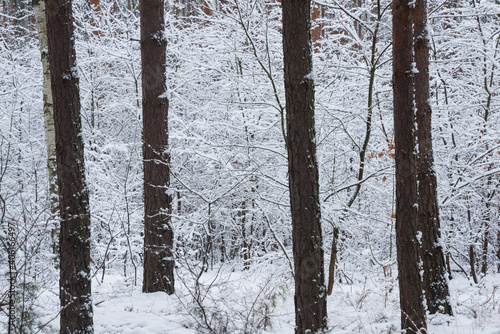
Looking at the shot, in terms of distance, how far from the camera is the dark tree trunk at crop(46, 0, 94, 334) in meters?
3.79

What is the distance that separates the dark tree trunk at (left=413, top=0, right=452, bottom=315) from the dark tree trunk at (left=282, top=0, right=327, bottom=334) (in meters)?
1.78

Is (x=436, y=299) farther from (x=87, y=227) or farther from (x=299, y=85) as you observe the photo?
(x=87, y=227)

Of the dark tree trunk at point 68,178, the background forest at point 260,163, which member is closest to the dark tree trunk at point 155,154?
the background forest at point 260,163

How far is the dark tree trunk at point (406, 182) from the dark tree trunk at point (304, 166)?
0.89m

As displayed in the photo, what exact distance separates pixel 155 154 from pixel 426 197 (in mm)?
3773

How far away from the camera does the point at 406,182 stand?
12.8ft

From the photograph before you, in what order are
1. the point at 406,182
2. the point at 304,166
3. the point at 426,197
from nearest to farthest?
the point at 304,166 → the point at 406,182 → the point at 426,197

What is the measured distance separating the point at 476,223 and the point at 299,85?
939 cm

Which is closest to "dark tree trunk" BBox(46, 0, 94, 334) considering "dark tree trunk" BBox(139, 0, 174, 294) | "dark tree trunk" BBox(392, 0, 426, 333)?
"dark tree trunk" BBox(139, 0, 174, 294)

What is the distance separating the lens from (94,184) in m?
9.09

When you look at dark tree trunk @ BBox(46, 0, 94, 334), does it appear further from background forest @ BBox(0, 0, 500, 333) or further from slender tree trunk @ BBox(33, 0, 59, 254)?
slender tree trunk @ BBox(33, 0, 59, 254)

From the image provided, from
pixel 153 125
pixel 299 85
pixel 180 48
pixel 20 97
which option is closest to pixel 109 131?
pixel 20 97

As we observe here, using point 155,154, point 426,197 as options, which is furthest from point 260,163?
point 426,197

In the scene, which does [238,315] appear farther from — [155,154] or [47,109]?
[47,109]
